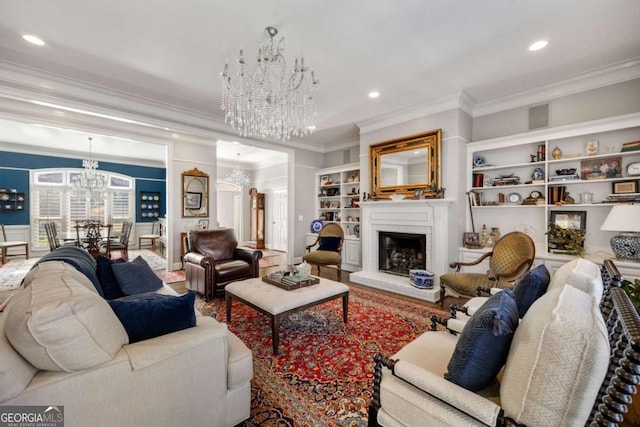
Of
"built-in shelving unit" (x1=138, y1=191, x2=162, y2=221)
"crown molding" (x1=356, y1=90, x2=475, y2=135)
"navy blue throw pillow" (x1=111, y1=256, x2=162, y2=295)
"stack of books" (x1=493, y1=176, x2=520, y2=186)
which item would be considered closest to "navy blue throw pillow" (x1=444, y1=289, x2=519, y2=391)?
"navy blue throw pillow" (x1=111, y1=256, x2=162, y2=295)

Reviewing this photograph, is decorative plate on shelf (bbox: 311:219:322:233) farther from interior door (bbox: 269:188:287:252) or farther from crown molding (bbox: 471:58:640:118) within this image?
crown molding (bbox: 471:58:640:118)

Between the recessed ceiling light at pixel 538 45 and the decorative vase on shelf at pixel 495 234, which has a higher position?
the recessed ceiling light at pixel 538 45

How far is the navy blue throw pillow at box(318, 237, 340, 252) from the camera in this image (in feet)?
17.8

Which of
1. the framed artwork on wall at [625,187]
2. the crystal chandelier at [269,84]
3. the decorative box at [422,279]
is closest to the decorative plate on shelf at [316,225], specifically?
the decorative box at [422,279]

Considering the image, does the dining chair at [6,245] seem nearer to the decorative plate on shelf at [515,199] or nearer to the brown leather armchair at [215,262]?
the brown leather armchair at [215,262]

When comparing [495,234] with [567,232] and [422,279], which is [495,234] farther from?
[422,279]

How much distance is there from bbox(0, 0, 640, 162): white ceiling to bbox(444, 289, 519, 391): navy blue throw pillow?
8.08ft

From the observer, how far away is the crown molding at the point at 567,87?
3.21m

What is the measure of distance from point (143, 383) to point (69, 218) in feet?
30.9

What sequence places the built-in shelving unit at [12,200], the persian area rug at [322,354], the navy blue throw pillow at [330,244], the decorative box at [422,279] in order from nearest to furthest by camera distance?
the persian area rug at [322,354], the decorative box at [422,279], the navy blue throw pillow at [330,244], the built-in shelving unit at [12,200]

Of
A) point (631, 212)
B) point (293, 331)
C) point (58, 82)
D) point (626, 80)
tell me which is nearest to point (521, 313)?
point (293, 331)

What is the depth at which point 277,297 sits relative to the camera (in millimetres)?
2568

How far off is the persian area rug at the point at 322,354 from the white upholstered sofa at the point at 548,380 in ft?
2.24

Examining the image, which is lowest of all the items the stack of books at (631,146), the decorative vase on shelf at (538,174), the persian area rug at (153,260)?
the persian area rug at (153,260)
